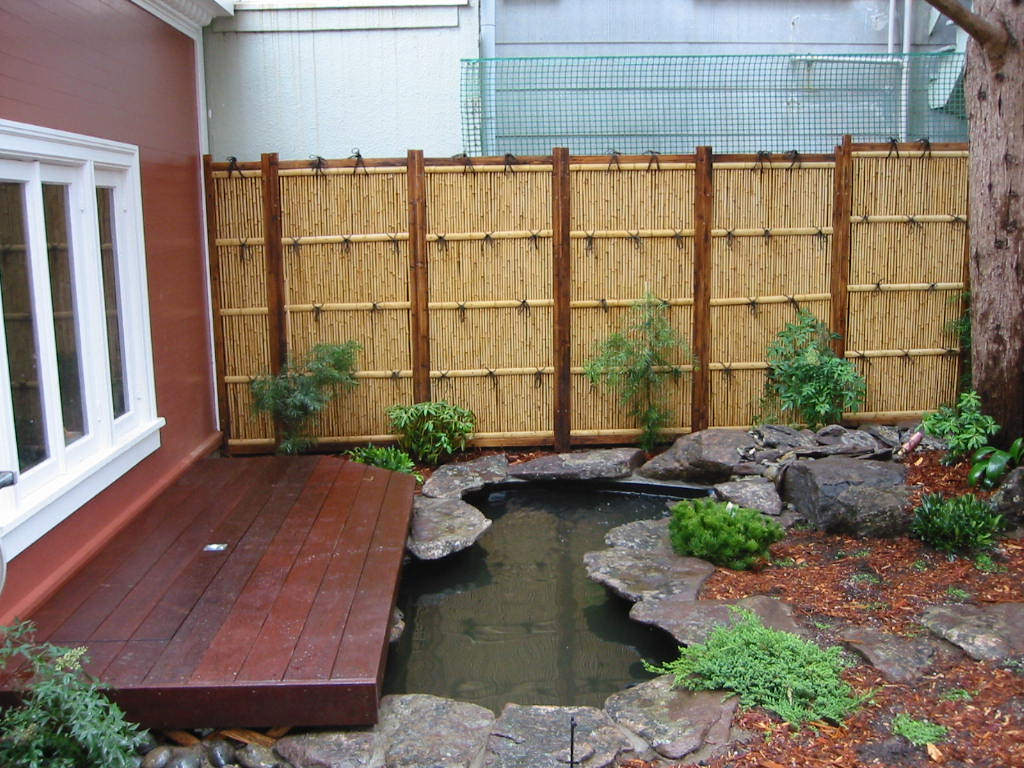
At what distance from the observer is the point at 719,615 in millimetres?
4887

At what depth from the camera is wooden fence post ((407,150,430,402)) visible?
7418 millimetres

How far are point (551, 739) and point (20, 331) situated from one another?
2893mm

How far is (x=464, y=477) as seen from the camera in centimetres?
720

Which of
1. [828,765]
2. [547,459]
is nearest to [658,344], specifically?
[547,459]

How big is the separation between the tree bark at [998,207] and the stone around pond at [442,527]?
11.2 feet

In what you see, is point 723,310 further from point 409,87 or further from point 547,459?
point 409,87

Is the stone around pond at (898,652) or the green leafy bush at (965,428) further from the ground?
the green leafy bush at (965,428)

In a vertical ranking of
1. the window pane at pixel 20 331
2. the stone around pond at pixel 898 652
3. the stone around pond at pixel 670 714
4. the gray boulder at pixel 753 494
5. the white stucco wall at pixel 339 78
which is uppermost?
the white stucco wall at pixel 339 78

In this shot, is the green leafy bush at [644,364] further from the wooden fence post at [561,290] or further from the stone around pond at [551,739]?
the stone around pond at [551,739]

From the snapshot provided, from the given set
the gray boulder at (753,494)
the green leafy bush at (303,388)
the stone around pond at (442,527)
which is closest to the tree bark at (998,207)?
the gray boulder at (753,494)

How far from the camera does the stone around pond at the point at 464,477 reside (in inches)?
274

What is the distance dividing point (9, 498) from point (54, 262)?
4.29 ft

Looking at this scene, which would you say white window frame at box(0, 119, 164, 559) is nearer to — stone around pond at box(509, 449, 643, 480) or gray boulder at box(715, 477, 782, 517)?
stone around pond at box(509, 449, 643, 480)

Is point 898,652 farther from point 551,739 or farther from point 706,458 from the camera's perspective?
point 706,458
